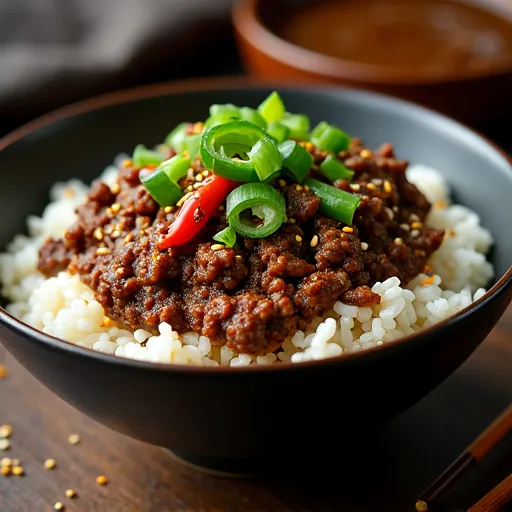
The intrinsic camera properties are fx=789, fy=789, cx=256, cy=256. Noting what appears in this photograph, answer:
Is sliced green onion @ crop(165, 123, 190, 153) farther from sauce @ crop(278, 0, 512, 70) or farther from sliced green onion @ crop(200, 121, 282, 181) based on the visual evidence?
sauce @ crop(278, 0, 512, 70)

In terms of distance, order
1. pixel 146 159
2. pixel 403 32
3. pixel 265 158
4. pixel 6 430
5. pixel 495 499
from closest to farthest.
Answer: pixel 495 499, pixel 265 158, pixel 6 430, pixel 146 159, pixel 403 32

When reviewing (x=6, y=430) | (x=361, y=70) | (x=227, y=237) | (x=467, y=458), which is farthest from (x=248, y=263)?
(x=361, y=70)

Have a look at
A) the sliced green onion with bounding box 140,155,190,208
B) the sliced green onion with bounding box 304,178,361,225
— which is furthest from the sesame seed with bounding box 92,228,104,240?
the sliced green onion with bounding box 304,178,361,225

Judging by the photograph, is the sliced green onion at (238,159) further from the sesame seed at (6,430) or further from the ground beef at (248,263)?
the sesame seed at (6,430)

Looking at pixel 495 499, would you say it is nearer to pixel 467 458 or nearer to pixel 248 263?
pixel 467 458

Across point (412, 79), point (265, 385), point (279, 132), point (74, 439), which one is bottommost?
point (74, 439)

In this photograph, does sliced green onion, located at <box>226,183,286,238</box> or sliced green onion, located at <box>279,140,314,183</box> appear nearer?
sliced green onion, located at <box>226,183,286,238</box>
